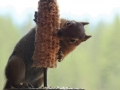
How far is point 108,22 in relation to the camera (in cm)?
160

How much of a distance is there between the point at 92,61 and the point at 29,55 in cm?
36

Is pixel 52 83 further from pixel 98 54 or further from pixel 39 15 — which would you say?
pixel 39 15

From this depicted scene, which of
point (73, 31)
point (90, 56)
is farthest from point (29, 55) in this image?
point (90, 56)

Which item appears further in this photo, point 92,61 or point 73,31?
point 92,61

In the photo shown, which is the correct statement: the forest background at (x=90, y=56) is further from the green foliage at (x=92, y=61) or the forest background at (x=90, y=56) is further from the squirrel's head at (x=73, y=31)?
the squirrel's head at (x=73, y=31)

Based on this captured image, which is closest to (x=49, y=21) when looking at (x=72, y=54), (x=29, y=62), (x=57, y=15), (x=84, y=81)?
(x=57, y=15)

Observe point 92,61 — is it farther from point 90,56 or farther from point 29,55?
point 29,55

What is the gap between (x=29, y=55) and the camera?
4.24 feet

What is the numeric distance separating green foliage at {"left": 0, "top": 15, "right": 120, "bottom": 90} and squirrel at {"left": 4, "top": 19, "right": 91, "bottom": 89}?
0.15m

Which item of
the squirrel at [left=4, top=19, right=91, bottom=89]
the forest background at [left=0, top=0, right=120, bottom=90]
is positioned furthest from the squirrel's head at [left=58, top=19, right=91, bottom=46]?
the forest background at [left=0, top=0, right=120, bottom=90]

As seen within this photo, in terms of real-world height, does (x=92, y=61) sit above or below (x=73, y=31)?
below

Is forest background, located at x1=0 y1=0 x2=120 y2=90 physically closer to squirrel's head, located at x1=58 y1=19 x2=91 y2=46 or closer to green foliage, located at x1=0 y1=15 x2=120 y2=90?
green foliage, located at x1=0 y1=15 x2=120 y2=90

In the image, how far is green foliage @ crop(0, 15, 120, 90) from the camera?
1517mm

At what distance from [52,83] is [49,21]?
433mm
